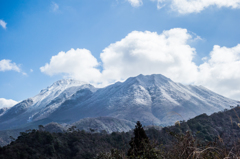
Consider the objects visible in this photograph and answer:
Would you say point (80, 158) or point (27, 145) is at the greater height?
point (27, 145)

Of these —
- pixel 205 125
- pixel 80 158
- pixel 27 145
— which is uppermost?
pixel 205 125

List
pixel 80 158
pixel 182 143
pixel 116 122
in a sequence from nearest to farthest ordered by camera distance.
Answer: pixel 182 143
pixel 80 158
pixel 116 122

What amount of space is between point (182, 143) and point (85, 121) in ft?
589

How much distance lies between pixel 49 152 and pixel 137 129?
37022 millimetres

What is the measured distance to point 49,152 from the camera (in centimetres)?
4491

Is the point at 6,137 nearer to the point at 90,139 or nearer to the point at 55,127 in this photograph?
the point at 55,127

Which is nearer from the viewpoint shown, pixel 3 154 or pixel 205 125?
pixel 3 154

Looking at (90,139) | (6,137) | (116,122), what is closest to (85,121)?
(116,122)

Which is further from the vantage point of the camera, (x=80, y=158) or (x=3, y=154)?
(x=80, y=158)

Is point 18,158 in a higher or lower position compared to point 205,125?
lower

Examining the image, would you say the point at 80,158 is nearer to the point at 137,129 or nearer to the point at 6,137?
the point at 137,129

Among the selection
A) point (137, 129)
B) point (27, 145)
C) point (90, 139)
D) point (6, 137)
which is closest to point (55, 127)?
point (6, 137)

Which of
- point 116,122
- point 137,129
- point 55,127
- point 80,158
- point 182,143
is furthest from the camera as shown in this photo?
point 116,122

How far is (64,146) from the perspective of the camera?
1935 inches
